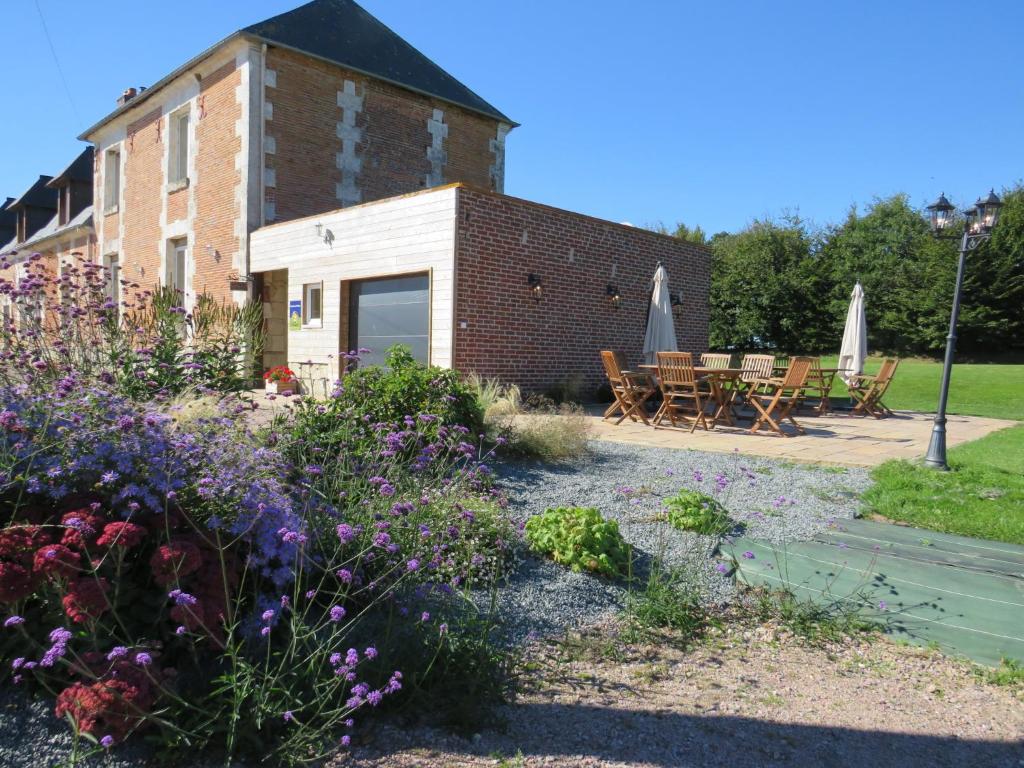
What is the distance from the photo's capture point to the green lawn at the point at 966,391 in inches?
493

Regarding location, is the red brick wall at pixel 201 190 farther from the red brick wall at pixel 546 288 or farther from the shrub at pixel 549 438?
the shrub at pixel 549 438

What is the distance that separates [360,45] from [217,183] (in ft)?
14.0

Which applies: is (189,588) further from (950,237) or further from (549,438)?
(950,237)

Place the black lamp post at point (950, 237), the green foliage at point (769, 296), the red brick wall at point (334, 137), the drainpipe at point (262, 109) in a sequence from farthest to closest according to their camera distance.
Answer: the green foliage at point (769, 296), the red brick wall at point (334, 137), the drainpipe at point (262, 109), the black lamp post at point (950, 237)

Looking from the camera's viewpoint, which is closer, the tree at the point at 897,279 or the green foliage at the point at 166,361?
the green foliage at the point at 166,361

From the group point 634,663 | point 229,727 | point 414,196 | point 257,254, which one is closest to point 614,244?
point 414,196

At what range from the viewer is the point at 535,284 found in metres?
10.5

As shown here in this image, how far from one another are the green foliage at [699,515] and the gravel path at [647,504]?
74 mm

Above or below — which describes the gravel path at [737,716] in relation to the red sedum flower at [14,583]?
below

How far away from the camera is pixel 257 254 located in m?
12.6

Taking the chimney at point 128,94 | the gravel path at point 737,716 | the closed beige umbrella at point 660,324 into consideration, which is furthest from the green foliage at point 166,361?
the chimney at point 128,94

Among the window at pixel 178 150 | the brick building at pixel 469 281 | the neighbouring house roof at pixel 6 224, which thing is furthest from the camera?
the neighbouring house roof at pixel 6 224

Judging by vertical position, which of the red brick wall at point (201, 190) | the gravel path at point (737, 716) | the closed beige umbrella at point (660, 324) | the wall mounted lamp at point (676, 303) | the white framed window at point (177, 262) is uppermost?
the red brick wall at point (201, 190)

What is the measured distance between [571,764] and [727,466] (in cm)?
411
